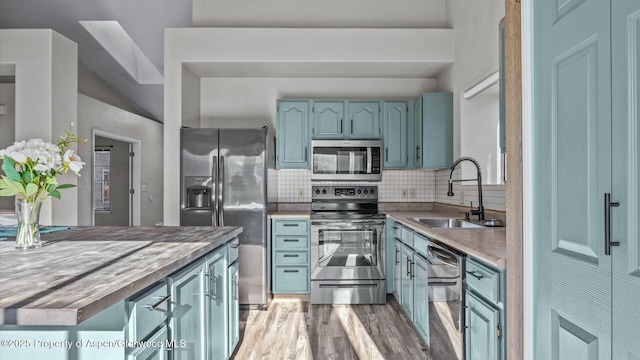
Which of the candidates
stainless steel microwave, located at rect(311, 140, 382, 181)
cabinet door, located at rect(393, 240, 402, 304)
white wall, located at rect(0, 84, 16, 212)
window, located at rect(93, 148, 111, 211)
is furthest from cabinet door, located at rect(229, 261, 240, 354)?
window, located at rect(93, 148, 111, 211)

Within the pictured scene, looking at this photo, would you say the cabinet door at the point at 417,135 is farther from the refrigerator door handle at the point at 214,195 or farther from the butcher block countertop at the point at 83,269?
the butcher block countertop at the point at 83,269

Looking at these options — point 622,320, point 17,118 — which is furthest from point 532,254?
point 17,118

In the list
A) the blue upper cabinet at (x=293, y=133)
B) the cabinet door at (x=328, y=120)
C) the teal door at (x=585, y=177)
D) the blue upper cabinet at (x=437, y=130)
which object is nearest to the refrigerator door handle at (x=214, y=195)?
the blue upper cabinet at (x=293, y=133)

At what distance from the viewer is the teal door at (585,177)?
33.7 inches

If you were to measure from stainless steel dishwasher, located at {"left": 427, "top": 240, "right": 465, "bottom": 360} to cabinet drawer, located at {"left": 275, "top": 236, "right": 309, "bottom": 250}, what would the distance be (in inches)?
60.2

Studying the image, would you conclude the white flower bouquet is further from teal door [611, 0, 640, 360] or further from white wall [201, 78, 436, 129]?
white wall [201, 78, 436, 129]

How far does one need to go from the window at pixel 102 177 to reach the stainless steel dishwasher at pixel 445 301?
6.60 metres

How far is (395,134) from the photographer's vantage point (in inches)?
151

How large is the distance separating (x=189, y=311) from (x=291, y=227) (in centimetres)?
204

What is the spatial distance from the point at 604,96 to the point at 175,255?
59.9 inches

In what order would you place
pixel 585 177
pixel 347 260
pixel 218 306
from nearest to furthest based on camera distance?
pixel 585 177
pixel 218 306
pixel 347 260

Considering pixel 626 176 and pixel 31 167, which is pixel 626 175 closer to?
pixel 626 176

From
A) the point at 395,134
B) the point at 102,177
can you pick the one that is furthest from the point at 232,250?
the point at 102,177

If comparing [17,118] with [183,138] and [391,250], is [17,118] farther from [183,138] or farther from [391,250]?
[391,250]
